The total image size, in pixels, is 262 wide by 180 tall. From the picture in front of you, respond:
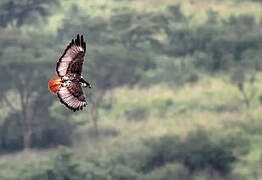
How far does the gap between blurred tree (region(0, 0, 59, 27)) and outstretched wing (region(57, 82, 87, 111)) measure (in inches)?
1111

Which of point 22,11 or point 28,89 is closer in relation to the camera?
point 28,89

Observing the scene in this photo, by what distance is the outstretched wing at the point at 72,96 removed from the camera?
8469mm

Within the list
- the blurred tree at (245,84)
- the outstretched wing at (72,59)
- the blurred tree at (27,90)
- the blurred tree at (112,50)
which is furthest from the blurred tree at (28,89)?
the outstretched wing at (72,59)

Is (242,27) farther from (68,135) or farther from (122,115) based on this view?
(68,135)

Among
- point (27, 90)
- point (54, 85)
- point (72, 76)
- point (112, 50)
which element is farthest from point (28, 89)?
point (54, 85)

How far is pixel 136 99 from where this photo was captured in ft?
112

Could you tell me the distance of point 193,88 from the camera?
34.1m

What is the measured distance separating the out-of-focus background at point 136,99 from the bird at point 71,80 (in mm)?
18278

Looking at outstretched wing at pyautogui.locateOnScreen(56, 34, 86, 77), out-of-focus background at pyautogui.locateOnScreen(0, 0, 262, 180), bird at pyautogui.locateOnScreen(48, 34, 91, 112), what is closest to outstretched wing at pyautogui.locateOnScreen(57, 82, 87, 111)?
bird at pyautogui.locateOnScreen(48, 34, 91, 112)

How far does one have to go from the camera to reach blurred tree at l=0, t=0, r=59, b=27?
36750 millimetres

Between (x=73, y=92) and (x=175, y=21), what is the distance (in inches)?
1139

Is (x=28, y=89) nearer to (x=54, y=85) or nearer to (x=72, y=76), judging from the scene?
(x=72, y=76)

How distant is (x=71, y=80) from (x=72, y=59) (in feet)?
0.85

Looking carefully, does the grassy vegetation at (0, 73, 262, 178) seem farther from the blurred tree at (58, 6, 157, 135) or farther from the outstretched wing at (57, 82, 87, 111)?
the outstretched wing at (57, 82, 87, 111)
